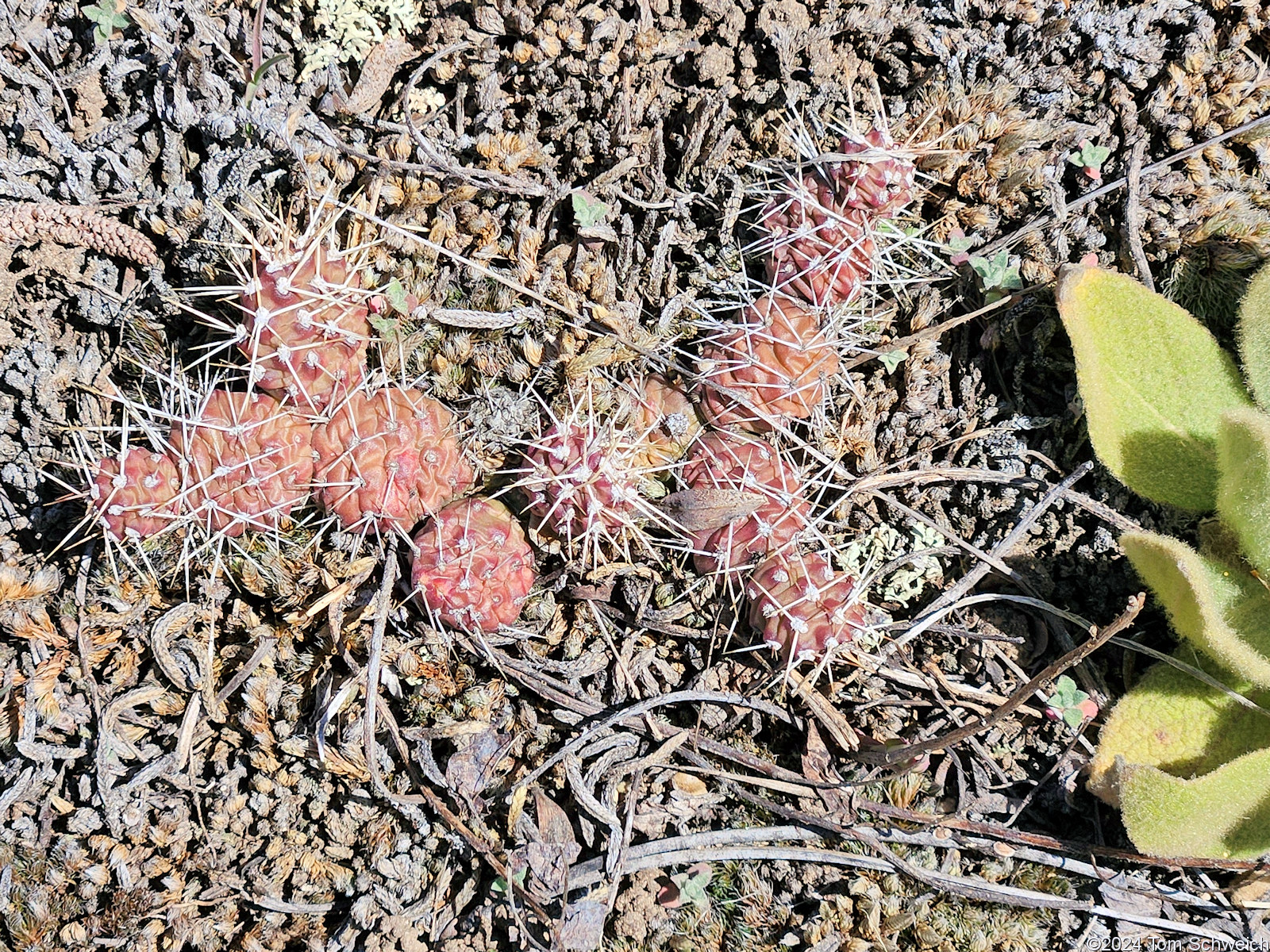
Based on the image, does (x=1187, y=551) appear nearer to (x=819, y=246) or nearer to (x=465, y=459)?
(x=819, y=246)

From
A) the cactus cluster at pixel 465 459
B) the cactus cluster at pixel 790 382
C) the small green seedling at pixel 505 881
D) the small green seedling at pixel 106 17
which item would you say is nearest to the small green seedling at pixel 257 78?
the small green seedling at pixel 106 17

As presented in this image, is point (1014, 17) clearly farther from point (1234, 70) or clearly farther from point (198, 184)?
point (198, 184)

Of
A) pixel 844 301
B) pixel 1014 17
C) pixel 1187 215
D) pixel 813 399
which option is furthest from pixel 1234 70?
pixel 813 399

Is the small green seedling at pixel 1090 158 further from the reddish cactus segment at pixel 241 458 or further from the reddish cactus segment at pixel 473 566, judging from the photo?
the reddish cactus segment at pixel 241 458

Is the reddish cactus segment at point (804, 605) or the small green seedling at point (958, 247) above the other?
the small green seedling at point (958, 247)

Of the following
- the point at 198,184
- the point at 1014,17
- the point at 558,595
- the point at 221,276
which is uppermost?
the point at 1014,17
